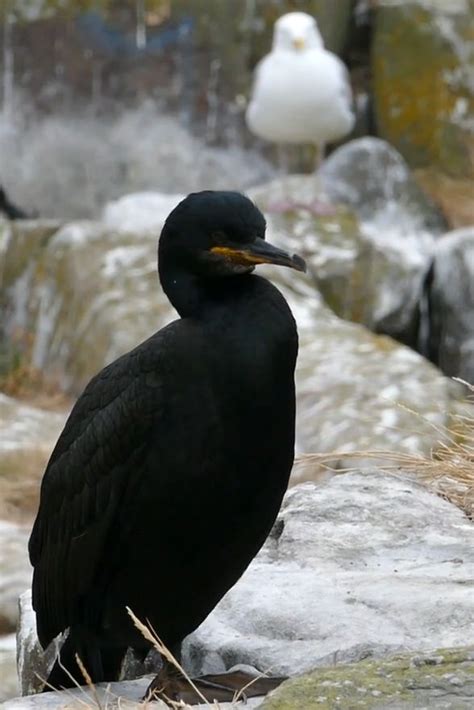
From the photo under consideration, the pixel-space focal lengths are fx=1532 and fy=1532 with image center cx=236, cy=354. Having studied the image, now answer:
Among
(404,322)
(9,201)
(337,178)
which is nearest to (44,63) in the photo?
(9,201)

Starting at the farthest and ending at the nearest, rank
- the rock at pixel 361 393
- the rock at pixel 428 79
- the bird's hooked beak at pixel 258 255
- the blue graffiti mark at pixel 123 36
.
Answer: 1. the rock at pixel 428 79
2. the blue graffiti mark at pixel 123 36
3. the rock at pixel 361 393
4. the bird's hooked beak at pixel 258 255

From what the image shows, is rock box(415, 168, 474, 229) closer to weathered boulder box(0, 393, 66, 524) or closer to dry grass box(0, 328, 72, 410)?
dry grass box(0, 328, 72, 410)

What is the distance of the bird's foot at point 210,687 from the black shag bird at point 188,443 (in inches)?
1.1

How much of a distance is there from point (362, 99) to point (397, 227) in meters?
2.47

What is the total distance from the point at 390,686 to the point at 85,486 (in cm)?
98

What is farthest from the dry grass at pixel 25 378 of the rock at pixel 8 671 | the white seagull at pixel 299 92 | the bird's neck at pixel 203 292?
the bird's neck at pixel 203 292

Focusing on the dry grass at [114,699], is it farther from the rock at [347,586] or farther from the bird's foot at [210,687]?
the rock at [347,586]

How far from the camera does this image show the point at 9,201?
42.8 ft

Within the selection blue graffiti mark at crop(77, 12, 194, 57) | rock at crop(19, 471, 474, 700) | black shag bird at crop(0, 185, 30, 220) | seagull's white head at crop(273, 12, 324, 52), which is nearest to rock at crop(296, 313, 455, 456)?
rock at crop(19, 471, 474, 700)

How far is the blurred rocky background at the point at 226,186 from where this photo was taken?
25.2 feet

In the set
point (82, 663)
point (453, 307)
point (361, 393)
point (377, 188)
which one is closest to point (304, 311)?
point (361, 393)

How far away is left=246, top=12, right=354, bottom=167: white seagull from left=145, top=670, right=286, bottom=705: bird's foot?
26.7 ft

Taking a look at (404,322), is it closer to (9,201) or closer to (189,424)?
(9,201)

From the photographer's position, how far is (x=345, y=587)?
3645mm
